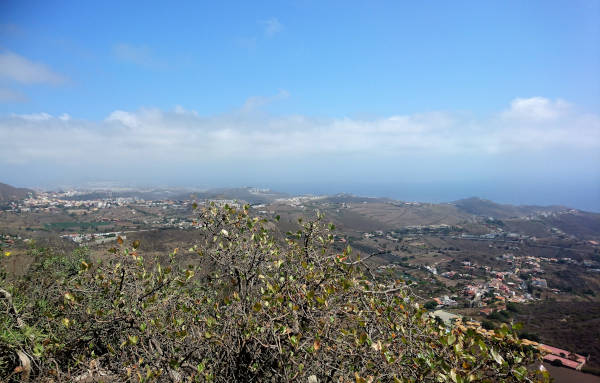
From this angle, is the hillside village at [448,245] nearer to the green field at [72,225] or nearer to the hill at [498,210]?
the green field at [72,225]

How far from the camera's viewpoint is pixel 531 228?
3231 inches

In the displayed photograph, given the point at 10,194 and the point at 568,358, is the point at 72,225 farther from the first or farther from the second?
the point at 568,358

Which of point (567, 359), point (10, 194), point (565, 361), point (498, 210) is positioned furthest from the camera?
point (498, 210)

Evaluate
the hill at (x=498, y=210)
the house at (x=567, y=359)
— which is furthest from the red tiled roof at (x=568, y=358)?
the hill at (x=498, y=210)

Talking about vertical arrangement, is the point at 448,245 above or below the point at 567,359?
below

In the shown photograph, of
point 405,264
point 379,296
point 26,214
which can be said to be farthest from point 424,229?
point 26,214

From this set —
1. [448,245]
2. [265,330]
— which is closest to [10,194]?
[265,330]

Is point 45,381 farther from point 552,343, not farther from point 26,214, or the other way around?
point 26,214

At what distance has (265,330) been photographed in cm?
300

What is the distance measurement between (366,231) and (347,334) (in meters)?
71.8

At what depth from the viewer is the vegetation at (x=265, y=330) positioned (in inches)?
112

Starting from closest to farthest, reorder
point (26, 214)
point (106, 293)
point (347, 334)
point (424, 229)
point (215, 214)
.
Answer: point (347, 334), point (106, 293), point (215, 214), point (26, 214), point (424, 229)

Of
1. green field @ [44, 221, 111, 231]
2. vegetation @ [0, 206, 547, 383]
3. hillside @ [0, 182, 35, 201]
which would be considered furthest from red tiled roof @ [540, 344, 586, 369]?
hillside @ [0, 182, 35, 201]

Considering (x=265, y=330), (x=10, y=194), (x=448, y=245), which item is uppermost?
(x=265, y=330)
